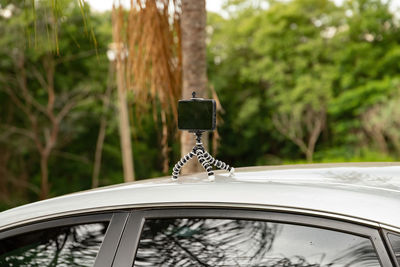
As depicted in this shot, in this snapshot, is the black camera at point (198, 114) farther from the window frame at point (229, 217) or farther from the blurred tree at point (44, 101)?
the blurred tree at point (44, 101)

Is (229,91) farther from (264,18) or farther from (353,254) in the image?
(353,254)

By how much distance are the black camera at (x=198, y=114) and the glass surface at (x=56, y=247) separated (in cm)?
44

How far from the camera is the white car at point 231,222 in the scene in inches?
54.9

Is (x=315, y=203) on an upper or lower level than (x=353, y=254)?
upper

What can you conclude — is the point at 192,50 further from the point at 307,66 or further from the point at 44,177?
the point at 307,66

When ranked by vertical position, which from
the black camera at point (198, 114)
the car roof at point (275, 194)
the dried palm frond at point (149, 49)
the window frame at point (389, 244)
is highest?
the dried palm frond at point (149, 49)

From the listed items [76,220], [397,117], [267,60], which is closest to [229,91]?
[267,60]

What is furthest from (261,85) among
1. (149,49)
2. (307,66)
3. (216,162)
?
(216,162)

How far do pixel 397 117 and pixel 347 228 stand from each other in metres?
27.4

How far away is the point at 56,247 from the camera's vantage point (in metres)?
1.87

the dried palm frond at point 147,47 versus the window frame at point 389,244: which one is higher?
the dried palm frond at point 147,47

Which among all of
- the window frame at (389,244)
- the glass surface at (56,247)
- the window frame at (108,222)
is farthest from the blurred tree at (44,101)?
the window frame at (389,244)

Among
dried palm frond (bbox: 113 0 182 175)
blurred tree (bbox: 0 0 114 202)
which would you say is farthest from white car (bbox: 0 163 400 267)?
blurred tree (bbox: 0 0 114 202)

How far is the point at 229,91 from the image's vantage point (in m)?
39.5
